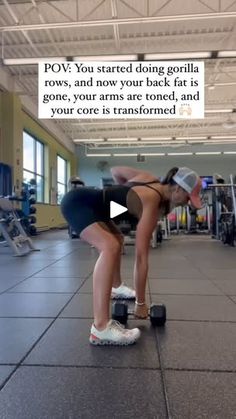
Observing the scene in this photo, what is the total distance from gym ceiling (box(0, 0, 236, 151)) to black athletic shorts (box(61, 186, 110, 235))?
5.27 m

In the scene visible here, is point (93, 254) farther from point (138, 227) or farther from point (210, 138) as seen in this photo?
point (210, 138)

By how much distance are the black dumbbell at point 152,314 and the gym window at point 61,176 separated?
12971 millimetres

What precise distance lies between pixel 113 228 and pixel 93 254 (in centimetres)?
414

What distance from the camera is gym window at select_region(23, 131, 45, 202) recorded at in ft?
36.9

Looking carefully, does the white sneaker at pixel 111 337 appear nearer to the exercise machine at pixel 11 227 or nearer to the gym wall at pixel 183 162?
the exercise machine at pixel 11 227

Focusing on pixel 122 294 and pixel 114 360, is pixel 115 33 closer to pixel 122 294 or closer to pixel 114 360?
pixel 122 294

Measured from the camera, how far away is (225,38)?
768 cm

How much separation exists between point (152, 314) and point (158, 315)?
0.04m

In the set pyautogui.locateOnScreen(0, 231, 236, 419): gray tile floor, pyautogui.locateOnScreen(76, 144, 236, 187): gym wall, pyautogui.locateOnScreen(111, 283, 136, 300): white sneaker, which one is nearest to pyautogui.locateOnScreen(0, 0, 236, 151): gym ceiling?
pyautogui.locateOnScreen(111, 283, 136, 300): white sneaker

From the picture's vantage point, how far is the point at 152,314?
2.24 metres

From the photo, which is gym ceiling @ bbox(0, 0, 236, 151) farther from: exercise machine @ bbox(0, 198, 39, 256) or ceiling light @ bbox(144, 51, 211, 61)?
exercise machine @ bbox(0, 198, 39, 256)

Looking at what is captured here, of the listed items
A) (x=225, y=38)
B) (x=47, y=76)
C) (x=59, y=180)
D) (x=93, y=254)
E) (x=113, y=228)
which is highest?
(x=225, y=38)

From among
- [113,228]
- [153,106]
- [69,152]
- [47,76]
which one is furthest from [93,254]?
[69,152]

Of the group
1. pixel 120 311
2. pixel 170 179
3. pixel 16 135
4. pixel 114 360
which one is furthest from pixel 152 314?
pixel 16 135
